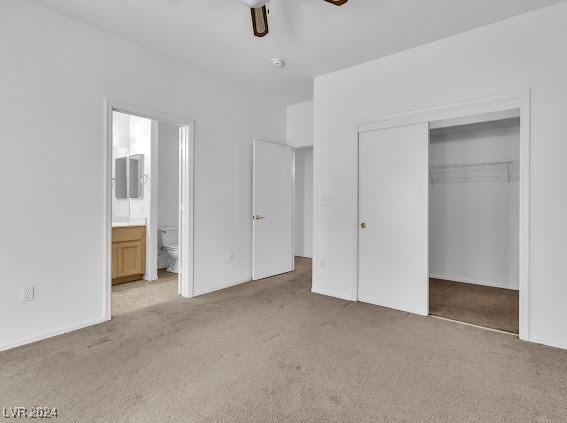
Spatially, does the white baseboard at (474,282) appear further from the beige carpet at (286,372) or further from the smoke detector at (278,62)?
the smoke detector at (278,62)

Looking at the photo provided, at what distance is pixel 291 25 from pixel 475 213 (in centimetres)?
341

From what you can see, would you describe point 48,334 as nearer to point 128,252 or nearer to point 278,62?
point 128,252

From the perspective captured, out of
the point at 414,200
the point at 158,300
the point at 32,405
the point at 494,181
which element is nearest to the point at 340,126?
the point at 414,200

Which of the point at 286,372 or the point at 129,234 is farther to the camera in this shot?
the point at 129,234

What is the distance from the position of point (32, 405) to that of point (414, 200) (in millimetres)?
3226

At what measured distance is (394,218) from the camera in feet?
10.9

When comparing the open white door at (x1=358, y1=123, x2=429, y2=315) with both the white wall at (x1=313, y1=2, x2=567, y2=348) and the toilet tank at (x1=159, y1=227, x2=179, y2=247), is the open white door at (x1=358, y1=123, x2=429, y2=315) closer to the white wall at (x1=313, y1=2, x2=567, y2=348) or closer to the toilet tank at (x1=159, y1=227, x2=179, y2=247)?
the white wall at (x1=313, y1=2, x2=567, y2=348)

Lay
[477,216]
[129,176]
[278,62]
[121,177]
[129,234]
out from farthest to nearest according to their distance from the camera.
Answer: [121,177] < [129,176] < [477,216] < [129,234] < [278,62]

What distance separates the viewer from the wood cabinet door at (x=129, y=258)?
4188 millimetres

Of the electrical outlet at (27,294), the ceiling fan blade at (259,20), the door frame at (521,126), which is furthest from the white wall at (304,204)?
Result: the electrical outlet at (27,294)

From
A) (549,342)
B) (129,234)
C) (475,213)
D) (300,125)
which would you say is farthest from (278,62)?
(549,342)

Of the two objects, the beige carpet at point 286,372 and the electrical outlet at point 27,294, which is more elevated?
the electrical outlet at point 27,294

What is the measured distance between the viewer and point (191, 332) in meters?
2.70

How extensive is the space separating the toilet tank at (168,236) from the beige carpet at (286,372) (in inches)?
78.8
